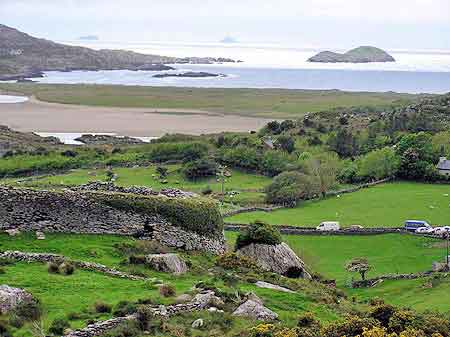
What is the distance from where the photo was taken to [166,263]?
912 inches

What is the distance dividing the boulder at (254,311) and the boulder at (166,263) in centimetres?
397

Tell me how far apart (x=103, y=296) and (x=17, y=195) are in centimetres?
755

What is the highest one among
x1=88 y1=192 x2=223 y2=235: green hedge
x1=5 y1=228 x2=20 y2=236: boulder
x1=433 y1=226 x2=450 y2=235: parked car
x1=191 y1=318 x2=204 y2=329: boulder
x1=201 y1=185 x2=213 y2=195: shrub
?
x1=88 y1=192 x2=223 y2=235: green hedge

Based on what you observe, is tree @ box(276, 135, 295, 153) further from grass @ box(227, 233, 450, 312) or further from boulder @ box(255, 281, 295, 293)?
boulder @ box(255, 281, 295, 293)

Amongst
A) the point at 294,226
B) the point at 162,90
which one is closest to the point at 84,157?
the point at 294,226

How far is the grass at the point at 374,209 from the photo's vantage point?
163ft

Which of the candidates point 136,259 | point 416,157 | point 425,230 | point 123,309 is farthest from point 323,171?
point 123,309

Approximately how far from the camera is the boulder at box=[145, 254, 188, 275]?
23.0 metres

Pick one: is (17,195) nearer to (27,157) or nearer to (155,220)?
(155,220)

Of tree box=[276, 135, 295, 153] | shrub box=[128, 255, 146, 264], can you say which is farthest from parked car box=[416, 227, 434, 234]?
tree box=[276, 135, 295, 153]

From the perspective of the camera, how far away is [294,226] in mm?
47562

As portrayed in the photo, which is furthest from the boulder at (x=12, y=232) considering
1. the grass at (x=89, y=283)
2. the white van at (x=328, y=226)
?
the white van at (x=328, y=226)

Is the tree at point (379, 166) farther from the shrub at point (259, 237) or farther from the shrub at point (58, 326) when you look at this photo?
the shrub at point (58, 326)

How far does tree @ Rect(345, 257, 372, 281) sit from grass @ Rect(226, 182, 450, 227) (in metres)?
10.3
